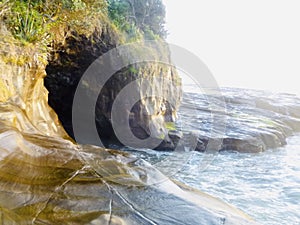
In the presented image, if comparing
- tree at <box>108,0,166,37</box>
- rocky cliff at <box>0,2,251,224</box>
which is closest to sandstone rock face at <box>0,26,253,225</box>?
rocky cliff at <box>0,2,251,224</box>

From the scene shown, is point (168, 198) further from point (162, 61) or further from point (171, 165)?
point (162, 61)

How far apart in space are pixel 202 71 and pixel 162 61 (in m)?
2.15

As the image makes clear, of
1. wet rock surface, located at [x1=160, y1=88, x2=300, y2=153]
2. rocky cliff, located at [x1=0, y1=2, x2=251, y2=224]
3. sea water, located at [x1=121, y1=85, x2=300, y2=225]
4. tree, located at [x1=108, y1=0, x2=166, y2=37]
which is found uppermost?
tree, located at [x1=108, y1=0, x2=166, y2=37]

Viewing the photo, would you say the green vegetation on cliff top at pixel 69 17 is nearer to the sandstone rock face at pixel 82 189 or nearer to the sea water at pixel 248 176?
the sandstone rock face at pixel 82 189

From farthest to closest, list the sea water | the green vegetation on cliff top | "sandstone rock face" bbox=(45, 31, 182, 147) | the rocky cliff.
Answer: "sandstone rock face" bbox=(45, 31, 182, 147)
the sea water
the green vegetation on cliff top
the rocky cliff

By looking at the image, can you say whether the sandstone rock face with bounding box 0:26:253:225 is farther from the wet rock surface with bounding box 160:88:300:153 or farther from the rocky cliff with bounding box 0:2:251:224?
the wet rock surface with bounding box 160:88:300:153

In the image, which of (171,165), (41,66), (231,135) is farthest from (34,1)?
(231,135)

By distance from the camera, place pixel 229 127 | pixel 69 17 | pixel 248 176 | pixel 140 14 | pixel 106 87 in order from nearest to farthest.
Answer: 1. pixel 69 17
2. pixel 248 176
3. pixel 106 87
4. pixel 140 14
5. pixel 229 127

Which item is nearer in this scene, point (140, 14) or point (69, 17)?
point (69, 17)

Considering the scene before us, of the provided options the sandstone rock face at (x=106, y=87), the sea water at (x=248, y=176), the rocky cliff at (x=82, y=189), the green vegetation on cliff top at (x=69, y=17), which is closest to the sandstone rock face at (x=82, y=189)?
the rocky cliff at (x=82, y=189)

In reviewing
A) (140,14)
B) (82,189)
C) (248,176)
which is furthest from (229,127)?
(82,189)

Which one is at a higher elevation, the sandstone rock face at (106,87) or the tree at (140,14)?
the tree at (140,14)

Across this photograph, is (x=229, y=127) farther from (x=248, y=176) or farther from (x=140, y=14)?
(x=140, y=14)

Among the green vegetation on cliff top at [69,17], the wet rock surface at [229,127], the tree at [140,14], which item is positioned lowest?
the wet rock surface at [229,127]
